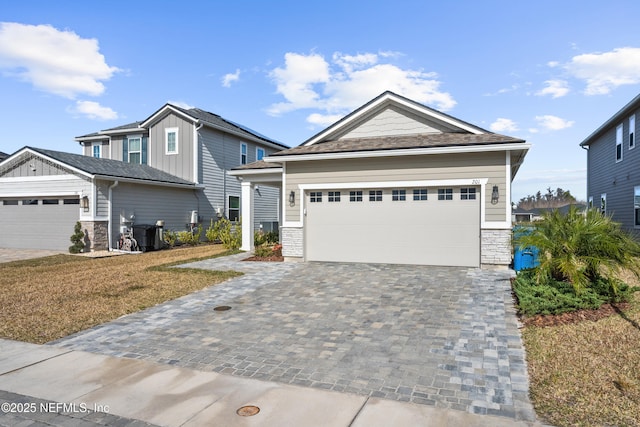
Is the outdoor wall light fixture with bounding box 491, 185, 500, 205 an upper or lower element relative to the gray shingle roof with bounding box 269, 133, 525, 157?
lower

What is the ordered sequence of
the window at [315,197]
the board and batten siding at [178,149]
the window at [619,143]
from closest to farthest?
the window at [315,197] → the window at [619,143] → the board and batten siding at [178,149]

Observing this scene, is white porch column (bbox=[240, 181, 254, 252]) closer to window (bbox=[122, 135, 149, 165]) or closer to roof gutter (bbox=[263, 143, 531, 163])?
roof gutter (bbox=[263, 143, 531, 163])

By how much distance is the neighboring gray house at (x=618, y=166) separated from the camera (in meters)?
16.2

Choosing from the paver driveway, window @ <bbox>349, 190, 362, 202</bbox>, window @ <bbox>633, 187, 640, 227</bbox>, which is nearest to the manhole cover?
the paver driveway

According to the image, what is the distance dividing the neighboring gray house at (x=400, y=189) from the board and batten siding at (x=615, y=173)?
278 inches

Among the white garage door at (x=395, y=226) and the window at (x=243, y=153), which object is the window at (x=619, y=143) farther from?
the window at (x=243, y=153)

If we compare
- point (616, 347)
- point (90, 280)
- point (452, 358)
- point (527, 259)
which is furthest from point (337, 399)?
point (90, 280)

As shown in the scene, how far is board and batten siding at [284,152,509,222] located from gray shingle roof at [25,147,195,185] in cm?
834

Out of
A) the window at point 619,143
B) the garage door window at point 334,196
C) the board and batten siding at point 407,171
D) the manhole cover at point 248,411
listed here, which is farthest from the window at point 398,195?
the window at point 619,143

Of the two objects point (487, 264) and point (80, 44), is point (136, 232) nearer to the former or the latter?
point (80, 44)

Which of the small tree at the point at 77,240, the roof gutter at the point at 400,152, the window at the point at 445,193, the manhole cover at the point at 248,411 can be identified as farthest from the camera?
the small tree at the point at 77,240

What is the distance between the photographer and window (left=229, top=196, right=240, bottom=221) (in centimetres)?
2284

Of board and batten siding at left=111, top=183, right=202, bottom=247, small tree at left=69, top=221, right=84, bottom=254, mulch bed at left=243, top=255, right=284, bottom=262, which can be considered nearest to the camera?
mulch bed at left=243, top=255, right=284, bottom=262

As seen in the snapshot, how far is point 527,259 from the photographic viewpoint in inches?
393
